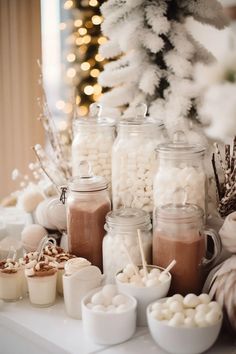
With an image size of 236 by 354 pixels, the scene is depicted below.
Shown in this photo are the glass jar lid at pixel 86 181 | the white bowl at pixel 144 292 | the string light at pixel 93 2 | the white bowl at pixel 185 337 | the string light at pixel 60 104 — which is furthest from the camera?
the string light at pixel 60 104

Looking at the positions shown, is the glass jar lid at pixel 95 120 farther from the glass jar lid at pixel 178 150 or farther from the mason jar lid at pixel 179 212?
the mason jar lid at pixel 179 212

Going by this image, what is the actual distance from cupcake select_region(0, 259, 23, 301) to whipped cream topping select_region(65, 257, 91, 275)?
0.46 ft

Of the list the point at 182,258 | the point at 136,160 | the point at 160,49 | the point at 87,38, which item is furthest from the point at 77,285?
the point at 87,38

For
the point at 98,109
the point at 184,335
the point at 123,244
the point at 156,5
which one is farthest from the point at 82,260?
the point at 156,5

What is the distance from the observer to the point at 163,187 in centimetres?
142

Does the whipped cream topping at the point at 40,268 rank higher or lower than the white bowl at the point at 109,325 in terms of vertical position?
higher

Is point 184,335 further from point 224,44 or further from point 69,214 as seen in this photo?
point 224,44

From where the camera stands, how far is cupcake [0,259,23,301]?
1.45 metres

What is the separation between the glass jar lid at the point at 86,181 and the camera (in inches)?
58.3

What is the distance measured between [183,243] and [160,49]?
63 centimetres

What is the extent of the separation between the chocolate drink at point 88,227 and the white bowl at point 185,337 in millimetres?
364

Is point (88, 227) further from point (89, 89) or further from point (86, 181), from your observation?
point (89, 89)

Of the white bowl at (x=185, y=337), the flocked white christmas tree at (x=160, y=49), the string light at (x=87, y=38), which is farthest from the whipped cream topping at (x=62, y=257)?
the string light at (x=87, y=38)

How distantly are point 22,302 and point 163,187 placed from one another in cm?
45
